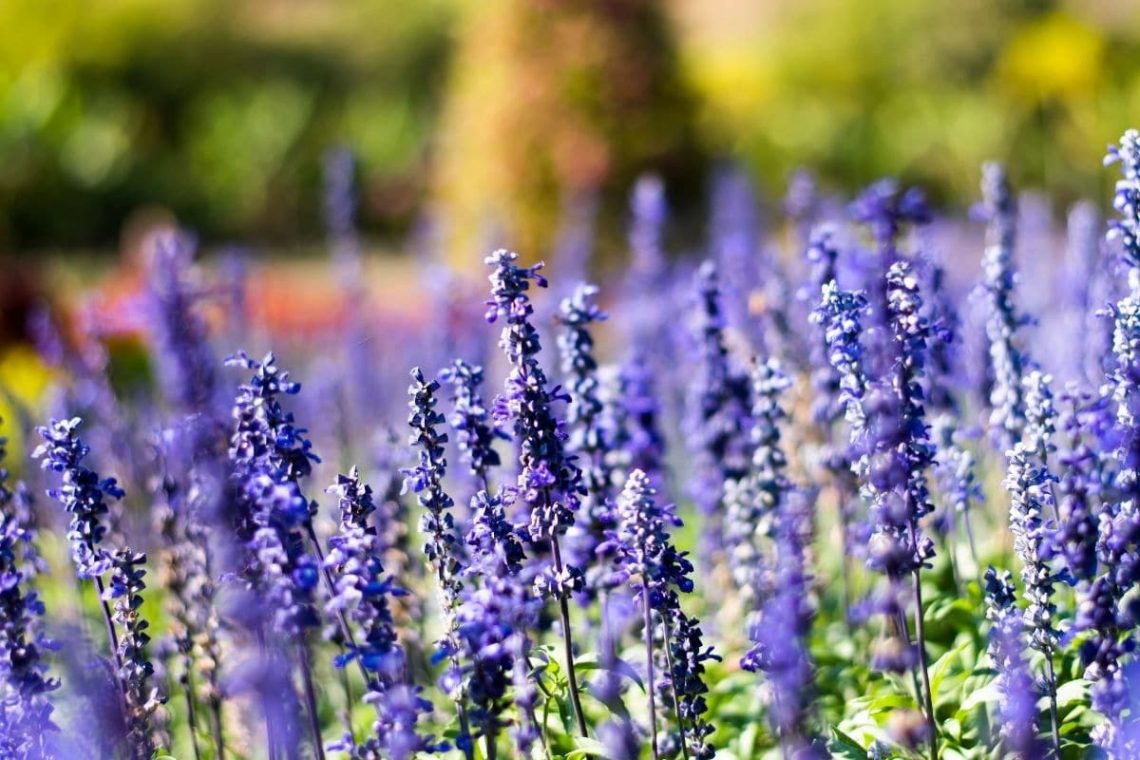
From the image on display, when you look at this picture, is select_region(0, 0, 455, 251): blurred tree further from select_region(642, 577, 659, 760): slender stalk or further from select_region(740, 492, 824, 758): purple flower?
select_region(740, 492, 824, 758): purple flower

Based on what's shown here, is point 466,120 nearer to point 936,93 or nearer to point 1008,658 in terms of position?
point 936,93

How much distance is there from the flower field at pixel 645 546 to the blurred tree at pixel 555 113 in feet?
36.2

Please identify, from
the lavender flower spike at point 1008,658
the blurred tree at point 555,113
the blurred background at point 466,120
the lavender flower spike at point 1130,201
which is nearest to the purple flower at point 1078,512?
the lavender flower spike at point 1008,658

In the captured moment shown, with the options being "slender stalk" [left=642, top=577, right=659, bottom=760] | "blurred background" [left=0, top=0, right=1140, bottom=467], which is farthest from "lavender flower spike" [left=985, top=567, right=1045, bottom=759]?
"blurred background" [left=0, top=0, right=1140, bottom=467]

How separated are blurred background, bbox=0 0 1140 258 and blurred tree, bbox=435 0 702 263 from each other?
0.03 metres

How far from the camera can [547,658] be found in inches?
174

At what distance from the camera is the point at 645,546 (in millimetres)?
3836

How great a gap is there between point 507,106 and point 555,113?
666 mm

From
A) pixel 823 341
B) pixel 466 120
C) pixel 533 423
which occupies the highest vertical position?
pixel 466 120

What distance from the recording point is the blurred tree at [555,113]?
1912 centimetres

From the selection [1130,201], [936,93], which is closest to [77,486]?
[1130,201]

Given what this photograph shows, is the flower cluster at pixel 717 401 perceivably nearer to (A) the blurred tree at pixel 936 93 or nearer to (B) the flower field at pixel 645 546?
(B) the flower field at pixel 645 546

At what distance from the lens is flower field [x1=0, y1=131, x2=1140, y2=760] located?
372 centimetres

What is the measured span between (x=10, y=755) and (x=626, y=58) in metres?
16.8
